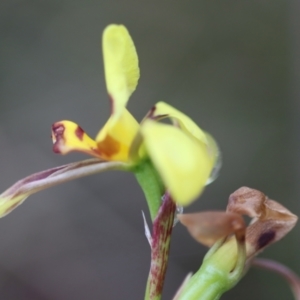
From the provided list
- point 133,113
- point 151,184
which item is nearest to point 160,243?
point 151,184

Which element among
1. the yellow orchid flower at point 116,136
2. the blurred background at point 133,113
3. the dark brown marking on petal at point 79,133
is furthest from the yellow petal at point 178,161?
the blurred background at point 133,113

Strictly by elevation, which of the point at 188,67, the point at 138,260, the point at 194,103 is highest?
the point at 188,67

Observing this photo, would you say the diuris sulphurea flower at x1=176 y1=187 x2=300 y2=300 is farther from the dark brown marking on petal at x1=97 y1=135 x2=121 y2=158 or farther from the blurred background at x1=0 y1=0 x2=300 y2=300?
the blurred background at x1=0 y1=0 x2=300 y2=300

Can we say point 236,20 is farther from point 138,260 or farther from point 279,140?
Result: point 138,260

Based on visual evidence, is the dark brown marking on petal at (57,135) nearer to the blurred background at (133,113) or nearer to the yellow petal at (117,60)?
the yellow petal at (117,60)

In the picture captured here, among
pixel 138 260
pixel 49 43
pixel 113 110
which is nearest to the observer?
pixel 113 110

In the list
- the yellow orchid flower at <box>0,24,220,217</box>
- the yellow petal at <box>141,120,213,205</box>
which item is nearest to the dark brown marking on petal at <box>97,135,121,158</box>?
the yellow orchid flower at <box>0,24,220,217</box>

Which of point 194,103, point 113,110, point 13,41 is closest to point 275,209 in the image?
point 113,110
